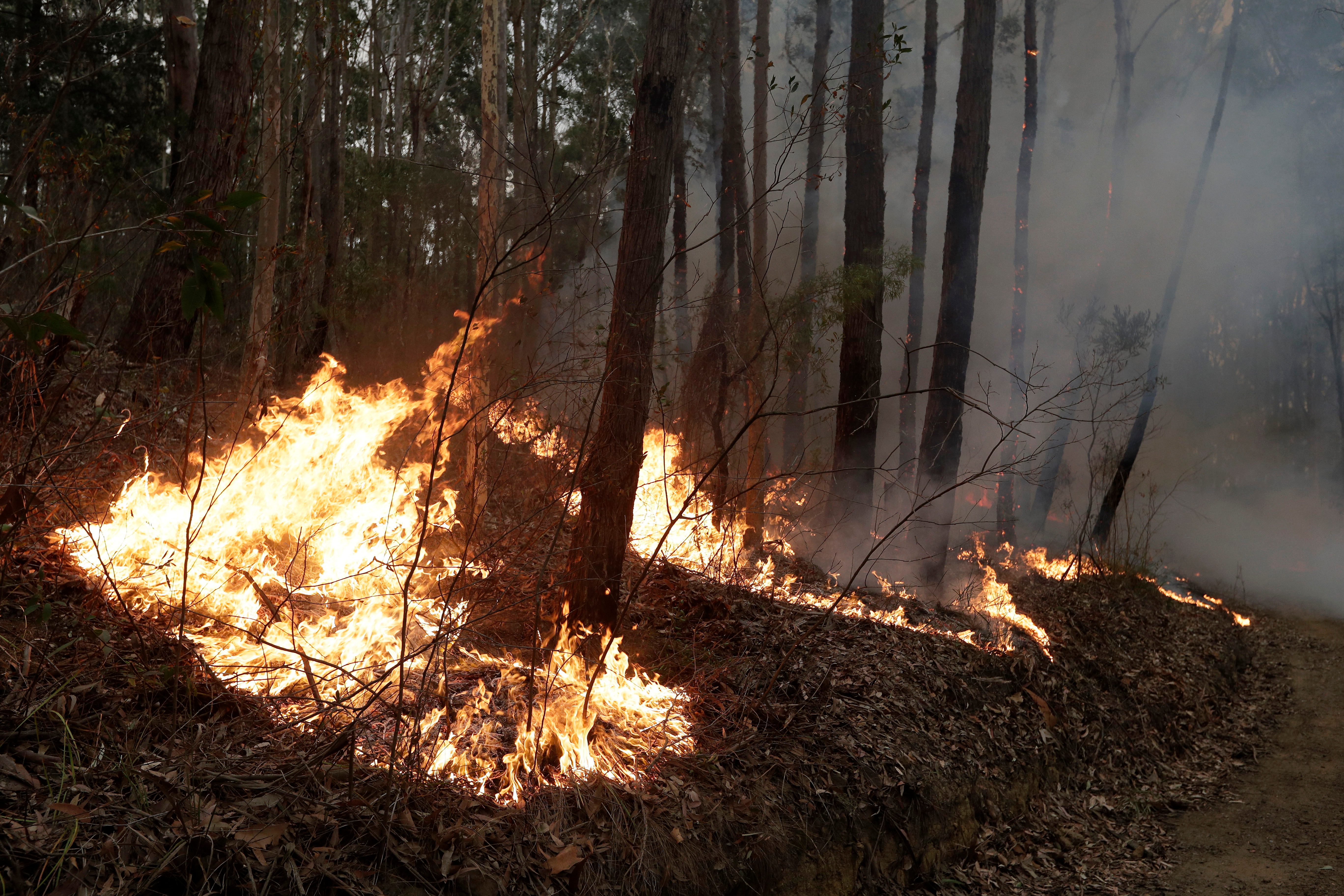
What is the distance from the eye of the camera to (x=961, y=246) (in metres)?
9.98

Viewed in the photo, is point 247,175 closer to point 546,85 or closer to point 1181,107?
point 546,85

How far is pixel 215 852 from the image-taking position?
2.84m

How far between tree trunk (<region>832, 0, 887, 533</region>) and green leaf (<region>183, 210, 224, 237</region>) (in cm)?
740

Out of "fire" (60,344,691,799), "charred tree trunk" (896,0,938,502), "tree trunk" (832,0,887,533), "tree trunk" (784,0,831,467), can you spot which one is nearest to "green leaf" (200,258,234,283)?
"fire" (60,344,691,799)

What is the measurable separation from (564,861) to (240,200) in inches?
112

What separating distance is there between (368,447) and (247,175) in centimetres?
705

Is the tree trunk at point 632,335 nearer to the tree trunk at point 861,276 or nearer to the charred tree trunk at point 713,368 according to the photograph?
the charred tree trunk at point 713,368

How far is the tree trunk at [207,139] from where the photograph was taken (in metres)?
8.50

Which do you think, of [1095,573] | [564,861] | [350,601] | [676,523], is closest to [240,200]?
[350,601]

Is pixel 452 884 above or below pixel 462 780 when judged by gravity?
below

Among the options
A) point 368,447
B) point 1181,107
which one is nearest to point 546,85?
point 368,447

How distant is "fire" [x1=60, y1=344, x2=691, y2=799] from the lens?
3877 mm

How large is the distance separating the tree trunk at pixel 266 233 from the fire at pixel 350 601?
70.3 inches

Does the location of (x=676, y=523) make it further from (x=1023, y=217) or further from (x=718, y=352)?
(x=1023, y=217)
